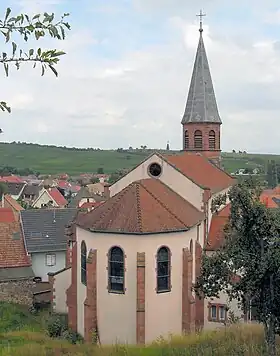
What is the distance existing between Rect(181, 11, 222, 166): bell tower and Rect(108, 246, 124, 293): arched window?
1782cm

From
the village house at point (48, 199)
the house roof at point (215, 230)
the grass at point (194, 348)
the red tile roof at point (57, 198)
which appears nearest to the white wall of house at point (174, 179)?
the house roof at point (215, 230)

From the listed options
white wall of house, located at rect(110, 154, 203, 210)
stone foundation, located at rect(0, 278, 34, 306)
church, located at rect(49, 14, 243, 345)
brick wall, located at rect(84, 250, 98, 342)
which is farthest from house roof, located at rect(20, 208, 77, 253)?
brick wall, located at rect(84, 250, 98, 342)

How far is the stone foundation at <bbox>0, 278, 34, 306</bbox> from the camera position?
34.1 meters

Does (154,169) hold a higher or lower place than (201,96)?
lower

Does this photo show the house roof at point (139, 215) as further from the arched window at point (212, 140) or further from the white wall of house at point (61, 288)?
the arched window at point (212, 140)

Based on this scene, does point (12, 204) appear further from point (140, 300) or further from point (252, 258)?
point (252, 258)

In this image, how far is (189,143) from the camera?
4194cm

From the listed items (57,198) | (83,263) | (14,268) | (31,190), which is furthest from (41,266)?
(31,190)

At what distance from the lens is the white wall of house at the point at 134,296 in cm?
2539

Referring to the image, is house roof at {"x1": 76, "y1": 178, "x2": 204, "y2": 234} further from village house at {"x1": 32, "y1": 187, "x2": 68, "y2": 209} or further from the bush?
village house at {"x1": 32, "y1": 187, "x2": 68, "y2": 209}

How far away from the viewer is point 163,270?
1029 inches

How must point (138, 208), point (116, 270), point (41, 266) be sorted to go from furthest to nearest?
point (41, 266), point (138, 208), point (116, 270)

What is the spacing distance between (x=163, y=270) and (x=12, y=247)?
1599 cm

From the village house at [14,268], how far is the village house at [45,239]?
842mm
